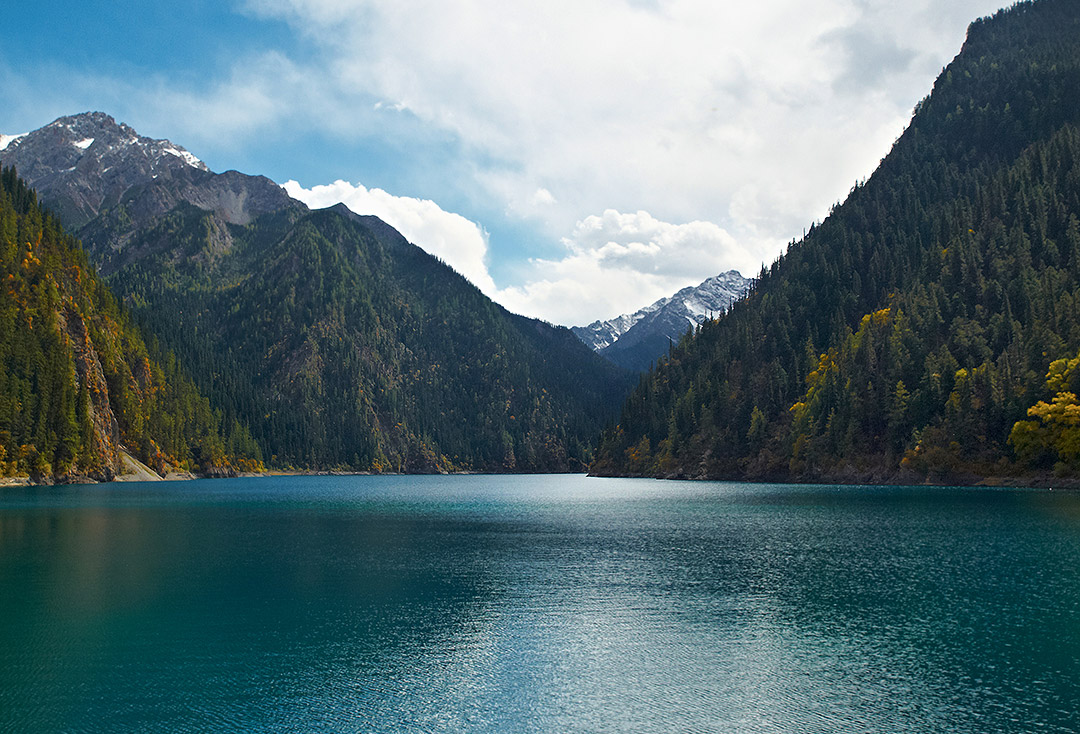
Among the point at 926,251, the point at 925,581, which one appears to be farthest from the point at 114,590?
the point at 926,251

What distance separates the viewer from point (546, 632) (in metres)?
34.5

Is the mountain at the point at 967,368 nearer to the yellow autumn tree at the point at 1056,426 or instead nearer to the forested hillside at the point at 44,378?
the yellow autumn tree at the point at 1056,426

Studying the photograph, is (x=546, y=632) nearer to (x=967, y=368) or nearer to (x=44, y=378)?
(x=967, y=368)

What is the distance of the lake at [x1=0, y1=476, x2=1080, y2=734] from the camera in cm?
2453

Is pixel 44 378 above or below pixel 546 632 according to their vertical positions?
above

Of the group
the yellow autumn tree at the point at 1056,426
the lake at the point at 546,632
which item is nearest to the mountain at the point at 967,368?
the yellow autumn tree at the point at 1056,426

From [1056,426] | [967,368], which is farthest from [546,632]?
[967,368]

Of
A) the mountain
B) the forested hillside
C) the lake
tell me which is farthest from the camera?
the forested hillside

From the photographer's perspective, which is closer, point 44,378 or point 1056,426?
point 1056,426

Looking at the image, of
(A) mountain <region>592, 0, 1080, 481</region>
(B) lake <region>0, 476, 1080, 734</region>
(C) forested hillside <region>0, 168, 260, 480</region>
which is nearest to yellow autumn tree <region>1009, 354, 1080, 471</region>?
(A) mountain <region>592, 0, 1080, 481</region>

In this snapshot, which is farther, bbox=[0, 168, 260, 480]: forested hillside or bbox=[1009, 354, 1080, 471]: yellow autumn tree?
bbox=[0, 168, 260, 480]: forested hillside

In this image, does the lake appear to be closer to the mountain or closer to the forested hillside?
the mountain

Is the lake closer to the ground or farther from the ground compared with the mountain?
closer to the ground

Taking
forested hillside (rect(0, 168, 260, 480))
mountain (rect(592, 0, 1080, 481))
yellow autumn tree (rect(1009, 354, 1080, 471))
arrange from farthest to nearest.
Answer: forested hillside (rect(0, 168, 260, 480)) → mountain (rect(592, 0, 1080, 481)) → yellow autumn tree (rect(1009, 354, 1080, 471))
